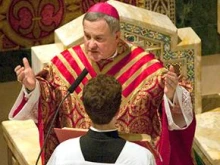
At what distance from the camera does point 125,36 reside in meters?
7.14

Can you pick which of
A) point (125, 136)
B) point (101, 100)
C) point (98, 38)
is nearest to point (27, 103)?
point (98, 38)

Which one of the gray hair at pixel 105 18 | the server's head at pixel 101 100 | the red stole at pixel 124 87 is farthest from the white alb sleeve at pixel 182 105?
the server's head at pixel 101 100

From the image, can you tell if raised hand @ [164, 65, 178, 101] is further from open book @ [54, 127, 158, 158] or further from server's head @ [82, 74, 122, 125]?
server's head @ [82, 74, 122, 125]

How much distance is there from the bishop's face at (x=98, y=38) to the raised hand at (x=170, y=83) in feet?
1.35

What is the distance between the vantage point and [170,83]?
5.73 metres

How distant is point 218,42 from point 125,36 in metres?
2.70

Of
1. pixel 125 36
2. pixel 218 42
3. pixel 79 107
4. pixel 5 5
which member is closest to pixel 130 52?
pixel 79 107

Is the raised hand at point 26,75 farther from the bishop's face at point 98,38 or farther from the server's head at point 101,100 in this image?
the server's head at point 101,100

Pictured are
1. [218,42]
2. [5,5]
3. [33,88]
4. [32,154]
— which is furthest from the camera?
[218,42]

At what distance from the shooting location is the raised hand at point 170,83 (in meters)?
5.68

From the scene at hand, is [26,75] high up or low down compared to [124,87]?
up

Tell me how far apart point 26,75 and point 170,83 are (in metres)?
0.81

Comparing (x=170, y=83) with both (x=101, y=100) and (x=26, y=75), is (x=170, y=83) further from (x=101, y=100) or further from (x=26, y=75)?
(x=101, y=100)

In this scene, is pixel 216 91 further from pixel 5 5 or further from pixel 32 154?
pixel 32 154
